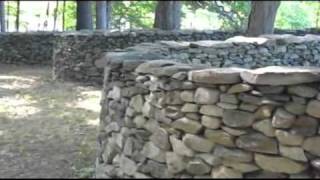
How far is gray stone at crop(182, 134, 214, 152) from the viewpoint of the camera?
165 inches

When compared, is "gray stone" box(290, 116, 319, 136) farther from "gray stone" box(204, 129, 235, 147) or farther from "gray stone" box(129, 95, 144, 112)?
"gray stone" box(129, 95, 144, 112)

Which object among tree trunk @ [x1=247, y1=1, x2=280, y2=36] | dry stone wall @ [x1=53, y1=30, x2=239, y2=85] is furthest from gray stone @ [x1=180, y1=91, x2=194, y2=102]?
tree trunk @ [x1=247, y1=1, x2=280, y2=36]

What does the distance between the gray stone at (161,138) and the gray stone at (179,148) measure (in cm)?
5

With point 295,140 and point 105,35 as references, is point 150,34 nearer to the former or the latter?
point 105,35

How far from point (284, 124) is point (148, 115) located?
120 centimetres

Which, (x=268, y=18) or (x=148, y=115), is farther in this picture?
(x=268, y=18)

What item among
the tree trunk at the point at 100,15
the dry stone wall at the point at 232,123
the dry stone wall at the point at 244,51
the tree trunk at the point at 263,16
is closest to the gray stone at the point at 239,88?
the dry stone wall at the point at 232,123

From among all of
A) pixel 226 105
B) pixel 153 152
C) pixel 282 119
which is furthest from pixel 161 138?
pixel 282 119

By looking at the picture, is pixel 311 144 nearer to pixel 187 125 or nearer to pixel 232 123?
pixel 232 123

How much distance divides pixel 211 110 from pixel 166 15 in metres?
11.7

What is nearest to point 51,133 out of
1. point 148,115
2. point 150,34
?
point 148,115

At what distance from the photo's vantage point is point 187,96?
4379 mm

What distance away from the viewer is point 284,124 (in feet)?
13.2

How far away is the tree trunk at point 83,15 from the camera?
714 inches
